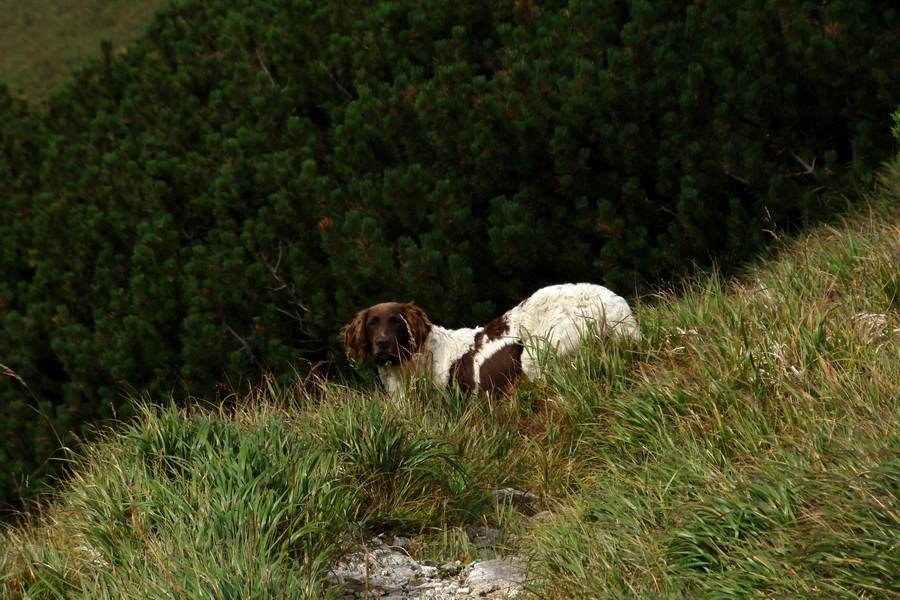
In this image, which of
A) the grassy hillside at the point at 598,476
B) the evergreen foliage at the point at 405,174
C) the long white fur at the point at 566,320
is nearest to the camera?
the grassy hillside at the point at 598,476

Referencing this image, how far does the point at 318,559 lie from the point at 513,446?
1.90 m

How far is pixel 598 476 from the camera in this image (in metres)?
4.55

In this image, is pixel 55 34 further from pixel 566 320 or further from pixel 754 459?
pixel 754 459

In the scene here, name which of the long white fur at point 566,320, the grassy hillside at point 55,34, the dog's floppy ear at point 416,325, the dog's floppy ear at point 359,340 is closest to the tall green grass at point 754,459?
the long white fur at point 566,320

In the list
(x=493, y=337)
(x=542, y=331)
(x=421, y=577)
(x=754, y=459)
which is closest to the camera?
(x=754, y=459)

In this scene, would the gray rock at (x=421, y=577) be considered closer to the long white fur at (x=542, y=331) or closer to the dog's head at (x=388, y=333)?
the long white fur at (x=542, y=331)

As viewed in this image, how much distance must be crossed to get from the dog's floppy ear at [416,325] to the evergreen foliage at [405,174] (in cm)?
199

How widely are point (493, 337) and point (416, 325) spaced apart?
0.60 meters

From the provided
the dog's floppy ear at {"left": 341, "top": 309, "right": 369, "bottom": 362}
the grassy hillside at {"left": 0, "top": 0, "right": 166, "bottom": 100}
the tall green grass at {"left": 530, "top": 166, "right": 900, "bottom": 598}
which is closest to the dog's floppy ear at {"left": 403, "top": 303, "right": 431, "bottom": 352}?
the dog's floppy ear at {"left": 341, "top": 309, "right": 369, "bottom": 362}

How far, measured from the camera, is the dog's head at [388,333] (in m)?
6.80

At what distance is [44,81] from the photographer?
31891 millimetres

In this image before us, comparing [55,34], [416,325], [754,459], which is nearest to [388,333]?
[416,325]

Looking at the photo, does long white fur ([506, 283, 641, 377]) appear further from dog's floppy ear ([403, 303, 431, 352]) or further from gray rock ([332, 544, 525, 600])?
gray rock ([332, 544, 525, 600])

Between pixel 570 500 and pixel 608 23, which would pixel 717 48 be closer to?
pixel 608 23
